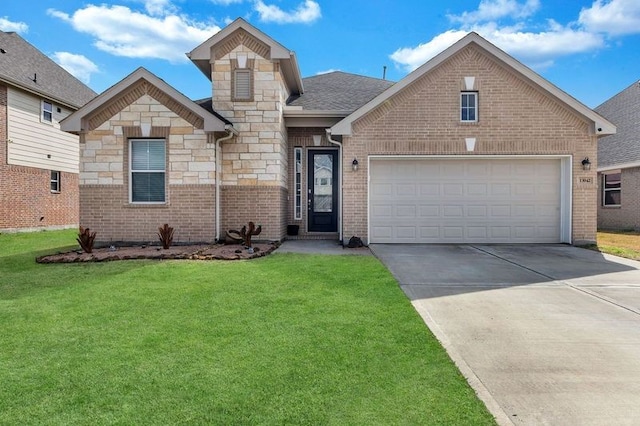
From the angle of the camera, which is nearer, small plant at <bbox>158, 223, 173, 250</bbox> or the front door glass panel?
Result: small plant at <bbox>158, 223, 173, 250</bbox>

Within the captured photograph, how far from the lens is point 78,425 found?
2564mm

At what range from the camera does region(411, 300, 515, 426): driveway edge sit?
270 cm

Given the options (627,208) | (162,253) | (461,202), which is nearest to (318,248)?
(162,253)

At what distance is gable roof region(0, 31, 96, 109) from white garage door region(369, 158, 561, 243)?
51.1ft

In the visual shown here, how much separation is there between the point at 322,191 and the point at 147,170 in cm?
541

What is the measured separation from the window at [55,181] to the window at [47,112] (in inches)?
95.1

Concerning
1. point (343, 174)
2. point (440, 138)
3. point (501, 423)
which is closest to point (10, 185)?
point (343, 174)

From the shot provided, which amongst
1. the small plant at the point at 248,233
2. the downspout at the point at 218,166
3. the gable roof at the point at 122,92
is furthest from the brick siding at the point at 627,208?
the gable roof at the point at 122,92

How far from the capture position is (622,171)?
59.8 ft

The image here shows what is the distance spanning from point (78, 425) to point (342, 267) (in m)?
5.78

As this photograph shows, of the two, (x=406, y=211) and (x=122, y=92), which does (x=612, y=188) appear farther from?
(x=122, y=92)

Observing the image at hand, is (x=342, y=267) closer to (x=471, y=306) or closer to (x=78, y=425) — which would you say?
(x=471, y=306)

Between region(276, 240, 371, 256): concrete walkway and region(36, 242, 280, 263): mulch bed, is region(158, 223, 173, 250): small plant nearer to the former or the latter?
region(36, 242, 280, 263): mulch bed

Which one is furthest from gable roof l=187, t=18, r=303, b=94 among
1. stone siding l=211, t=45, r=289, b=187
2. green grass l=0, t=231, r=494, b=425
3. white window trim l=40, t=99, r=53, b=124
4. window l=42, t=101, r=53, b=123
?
window l=42, t=101, r=53, b=123
